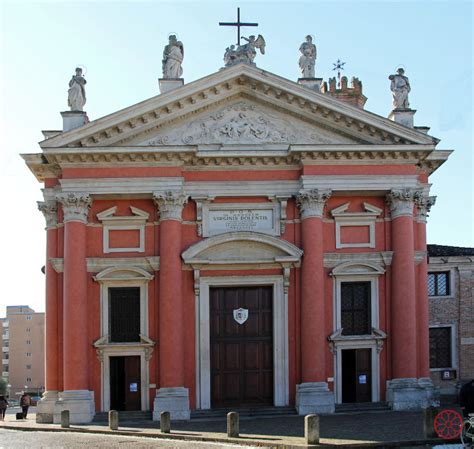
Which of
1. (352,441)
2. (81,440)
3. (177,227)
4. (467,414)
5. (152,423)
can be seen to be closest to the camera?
(467,414)

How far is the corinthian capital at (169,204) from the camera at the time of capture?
26.8m

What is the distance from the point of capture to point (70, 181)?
26.8 metres

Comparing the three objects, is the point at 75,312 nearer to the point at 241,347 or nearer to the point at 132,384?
the point at 132,384

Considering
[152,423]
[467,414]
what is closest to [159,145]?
[152,423]

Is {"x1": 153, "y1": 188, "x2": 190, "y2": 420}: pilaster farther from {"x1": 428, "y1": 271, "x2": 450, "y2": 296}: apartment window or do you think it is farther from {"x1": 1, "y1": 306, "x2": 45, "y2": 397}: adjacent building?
{"x1": 1, "y1": 306, "x2": 45, "y2": 397}: adjacent building

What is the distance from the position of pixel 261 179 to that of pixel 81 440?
10.6m

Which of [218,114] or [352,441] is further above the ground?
[218,114]

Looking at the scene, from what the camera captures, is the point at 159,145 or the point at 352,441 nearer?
the point at 352,441

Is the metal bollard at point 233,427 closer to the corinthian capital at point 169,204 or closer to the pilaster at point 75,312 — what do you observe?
the pilaster at point 75,312

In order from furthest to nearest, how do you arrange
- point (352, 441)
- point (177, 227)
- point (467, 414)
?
1. point (177, 227)
2. point (352, 441)
3. point (467, 414)

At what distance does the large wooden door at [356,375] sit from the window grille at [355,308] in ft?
2.44

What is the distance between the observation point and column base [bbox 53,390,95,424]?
25750 mm

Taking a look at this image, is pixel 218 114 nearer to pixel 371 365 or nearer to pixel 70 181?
pixel 70 181

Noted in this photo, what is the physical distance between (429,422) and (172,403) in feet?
30.7
